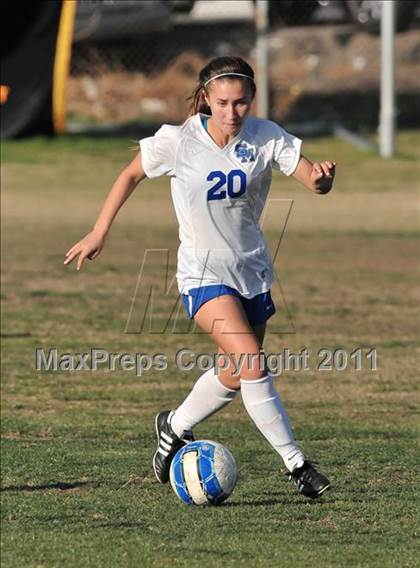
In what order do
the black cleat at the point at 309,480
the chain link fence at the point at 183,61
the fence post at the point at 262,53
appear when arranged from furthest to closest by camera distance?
the chain link fence at the point at 183,61 < the fence post at the point at 262,53 < the black cleat at the point at 309,480

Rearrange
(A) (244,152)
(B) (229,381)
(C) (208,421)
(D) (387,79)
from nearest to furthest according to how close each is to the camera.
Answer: (A) (244,152)
(B) (229,381)
(C) (208,421)
(D) (387,79)

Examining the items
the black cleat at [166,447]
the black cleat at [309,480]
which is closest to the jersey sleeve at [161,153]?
the black cleat at [166,447]

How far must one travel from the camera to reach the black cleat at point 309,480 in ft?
18.8

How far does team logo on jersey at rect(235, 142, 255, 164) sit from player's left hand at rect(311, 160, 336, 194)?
0.87ft

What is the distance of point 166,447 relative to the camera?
Result: 6.25 metres

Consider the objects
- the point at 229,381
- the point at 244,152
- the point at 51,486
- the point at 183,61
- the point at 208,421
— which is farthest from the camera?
the point at 183,61

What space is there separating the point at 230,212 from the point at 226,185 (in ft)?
0.39

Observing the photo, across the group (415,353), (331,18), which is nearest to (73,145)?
(331,18)

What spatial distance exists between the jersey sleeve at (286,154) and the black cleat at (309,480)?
1.25m

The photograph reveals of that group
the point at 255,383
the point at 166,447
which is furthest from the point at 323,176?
the point at 166,447

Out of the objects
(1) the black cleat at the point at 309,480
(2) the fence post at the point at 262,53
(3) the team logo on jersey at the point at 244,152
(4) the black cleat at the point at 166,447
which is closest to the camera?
(1) the black cleat at the point at 309,480

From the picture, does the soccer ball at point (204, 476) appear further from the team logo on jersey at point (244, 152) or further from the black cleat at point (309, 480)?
the team logo on jersey at point (244, 152)

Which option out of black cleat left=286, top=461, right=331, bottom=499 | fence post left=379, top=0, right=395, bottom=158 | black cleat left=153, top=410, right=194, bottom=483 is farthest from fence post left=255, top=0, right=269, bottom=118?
black cleat left=286, top=461, right=331, bottom=499

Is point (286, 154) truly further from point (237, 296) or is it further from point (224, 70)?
point (237, 296)
